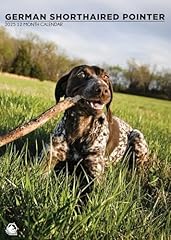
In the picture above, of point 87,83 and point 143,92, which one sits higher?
point 87,83

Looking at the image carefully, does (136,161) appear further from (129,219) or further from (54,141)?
(129,219)

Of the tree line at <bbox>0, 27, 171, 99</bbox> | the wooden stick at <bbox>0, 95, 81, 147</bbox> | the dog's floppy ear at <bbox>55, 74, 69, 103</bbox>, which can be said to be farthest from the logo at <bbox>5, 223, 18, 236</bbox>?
the tree line at <bbox>0, 27, 171, 99</bbox>

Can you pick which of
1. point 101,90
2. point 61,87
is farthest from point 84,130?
point 101,90

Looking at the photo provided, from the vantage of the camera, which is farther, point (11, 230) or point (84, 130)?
point (84, 130)

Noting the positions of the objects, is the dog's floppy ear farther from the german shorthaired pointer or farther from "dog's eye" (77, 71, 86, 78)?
"dog's eye" (77, 71, 86, 78)

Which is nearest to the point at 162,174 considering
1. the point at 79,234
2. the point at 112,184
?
the point at 112,184

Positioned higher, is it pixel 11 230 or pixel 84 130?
pixel 84 130

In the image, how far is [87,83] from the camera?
503cm

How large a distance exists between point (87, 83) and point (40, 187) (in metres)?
1.90

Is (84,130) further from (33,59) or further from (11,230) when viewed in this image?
(33,59)

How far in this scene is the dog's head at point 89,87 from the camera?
473 centimetres

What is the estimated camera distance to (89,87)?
15.9 feet

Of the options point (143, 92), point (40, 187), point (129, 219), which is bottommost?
point (143, 92)

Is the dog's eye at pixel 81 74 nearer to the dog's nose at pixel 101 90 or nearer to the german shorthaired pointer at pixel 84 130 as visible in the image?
the german shorthaired pointer at pixel 84 130
